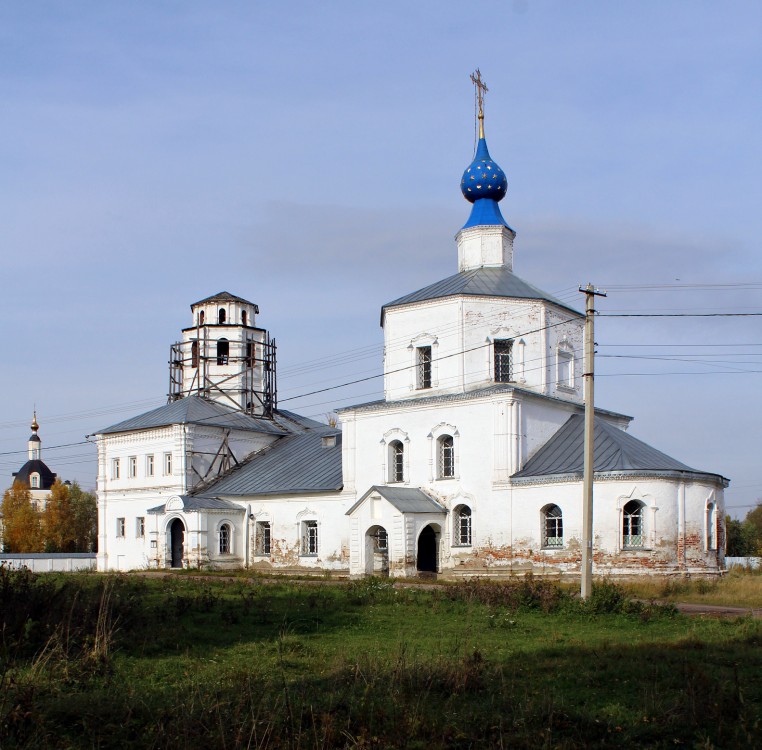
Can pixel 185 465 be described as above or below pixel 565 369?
below

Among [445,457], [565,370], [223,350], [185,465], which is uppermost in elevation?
[223,350]

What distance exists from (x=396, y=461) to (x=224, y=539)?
335 inches

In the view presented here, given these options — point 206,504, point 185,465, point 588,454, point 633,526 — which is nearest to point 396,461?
point 633,526

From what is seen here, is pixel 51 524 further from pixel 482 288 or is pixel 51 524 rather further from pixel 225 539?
pixel 482 288

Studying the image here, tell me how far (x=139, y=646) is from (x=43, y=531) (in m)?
55.7

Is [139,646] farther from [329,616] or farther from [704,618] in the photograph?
[704,618]

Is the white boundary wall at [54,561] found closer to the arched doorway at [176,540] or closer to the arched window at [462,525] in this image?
the arched doorway at [176,540]

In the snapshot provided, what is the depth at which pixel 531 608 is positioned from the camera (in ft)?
55.0

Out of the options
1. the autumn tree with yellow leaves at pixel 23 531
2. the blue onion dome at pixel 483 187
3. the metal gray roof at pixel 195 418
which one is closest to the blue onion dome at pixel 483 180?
the blue onion dome at pixel 483 187

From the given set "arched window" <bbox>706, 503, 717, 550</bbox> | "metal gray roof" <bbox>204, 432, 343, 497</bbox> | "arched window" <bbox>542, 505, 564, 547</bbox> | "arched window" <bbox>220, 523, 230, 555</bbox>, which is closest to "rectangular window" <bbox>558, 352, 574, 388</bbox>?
"arched window" <bbox>542, 505, 564, 547</bbox>

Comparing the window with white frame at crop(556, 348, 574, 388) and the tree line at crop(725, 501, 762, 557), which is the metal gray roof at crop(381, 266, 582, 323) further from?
the tree line at crop(725, 501, 762, 557)

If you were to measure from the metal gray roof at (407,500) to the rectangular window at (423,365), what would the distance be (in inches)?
136

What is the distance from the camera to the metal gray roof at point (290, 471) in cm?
3422

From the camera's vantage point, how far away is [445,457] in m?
30.0
